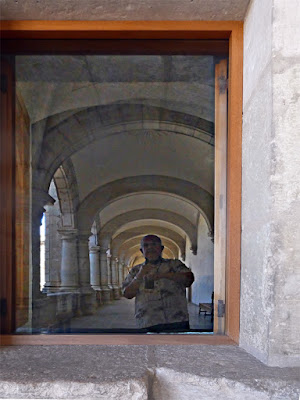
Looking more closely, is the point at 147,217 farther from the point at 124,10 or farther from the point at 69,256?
the point at 124,10

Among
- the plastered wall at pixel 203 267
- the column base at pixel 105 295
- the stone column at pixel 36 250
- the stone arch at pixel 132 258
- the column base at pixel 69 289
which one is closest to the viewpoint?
the stone column at pixel 36 250

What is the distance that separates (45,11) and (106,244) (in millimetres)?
16475

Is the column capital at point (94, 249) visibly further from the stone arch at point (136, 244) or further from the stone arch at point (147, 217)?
the stone arch at point (136, 244)

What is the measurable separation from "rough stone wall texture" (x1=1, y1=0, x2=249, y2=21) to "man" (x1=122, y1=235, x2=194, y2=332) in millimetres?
2207

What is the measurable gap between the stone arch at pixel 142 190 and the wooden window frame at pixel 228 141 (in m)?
9.33

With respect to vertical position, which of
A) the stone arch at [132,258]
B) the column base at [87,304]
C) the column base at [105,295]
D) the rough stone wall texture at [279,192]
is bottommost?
the stone arch at [132,258]

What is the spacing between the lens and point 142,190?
1286cm

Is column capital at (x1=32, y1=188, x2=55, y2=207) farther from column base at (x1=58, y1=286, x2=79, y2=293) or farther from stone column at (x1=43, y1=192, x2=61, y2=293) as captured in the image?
column base at (x1=58, y1=286, x2=79, y2=293)

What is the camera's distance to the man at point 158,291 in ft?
12.1

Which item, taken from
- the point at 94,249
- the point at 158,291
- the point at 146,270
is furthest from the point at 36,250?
the point at 94,249

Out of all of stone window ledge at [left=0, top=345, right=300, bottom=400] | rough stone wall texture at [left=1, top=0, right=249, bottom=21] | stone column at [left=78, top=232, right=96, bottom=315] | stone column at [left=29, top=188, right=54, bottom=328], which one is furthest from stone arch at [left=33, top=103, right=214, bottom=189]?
stone window ledge at [left=0, top=345, right=300, bottom=400]

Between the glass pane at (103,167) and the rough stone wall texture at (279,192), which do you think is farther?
the glass pane at (103,167)

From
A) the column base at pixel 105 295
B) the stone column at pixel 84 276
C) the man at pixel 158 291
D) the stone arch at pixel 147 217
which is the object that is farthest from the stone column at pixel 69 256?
the man at pixel 158 291

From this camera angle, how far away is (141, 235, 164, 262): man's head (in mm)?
3816
